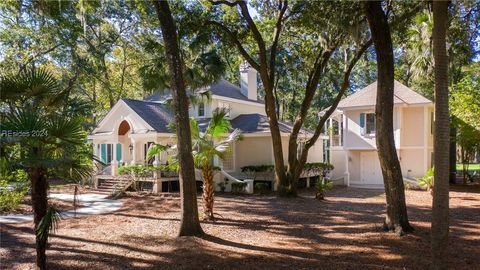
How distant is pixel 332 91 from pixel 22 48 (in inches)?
1195

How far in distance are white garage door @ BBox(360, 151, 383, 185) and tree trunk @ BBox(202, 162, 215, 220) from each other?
51.5ft

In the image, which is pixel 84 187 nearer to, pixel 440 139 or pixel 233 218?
pixel 233 218

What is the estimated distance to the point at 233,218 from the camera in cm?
1303

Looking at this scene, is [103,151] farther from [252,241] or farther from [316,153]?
[252,241]

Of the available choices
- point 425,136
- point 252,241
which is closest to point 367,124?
point 425,136

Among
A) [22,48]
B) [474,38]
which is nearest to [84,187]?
[22,48]

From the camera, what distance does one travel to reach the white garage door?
25.2 meters

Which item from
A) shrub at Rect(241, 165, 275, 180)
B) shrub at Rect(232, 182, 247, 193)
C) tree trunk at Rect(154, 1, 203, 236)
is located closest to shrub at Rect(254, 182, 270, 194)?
shrub at Rect(232, 182, 247, 193)

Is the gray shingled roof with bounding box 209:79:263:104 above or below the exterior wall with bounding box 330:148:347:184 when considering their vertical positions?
above

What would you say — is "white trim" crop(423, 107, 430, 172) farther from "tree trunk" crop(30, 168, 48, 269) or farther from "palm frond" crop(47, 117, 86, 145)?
"tree trunk" crop(30, 168, 48, 269)

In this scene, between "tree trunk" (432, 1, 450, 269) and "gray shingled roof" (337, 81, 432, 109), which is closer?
"tree trunk" (432, 1, 450, 269)

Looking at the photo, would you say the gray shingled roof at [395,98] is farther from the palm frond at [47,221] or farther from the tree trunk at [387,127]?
the palm frond at [47,221]

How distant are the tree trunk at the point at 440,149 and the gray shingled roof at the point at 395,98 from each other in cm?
1791

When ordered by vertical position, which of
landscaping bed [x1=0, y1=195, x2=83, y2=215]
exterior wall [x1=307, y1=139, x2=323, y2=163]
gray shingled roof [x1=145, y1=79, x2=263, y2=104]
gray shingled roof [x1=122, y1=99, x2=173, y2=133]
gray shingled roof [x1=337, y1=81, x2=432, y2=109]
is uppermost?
gray shingled roof [x1=145, y1=79, x2=263, y2=104]
